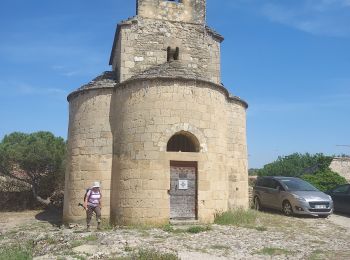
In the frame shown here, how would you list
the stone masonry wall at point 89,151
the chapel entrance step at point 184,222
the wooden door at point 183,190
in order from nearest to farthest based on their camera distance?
the chapel entrance step at point 184,222 → the wooden door at point 183,190 → the stone masonry wall at point 89,151

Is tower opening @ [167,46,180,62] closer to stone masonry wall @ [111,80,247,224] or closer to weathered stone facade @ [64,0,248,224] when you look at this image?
weathered stone facade @ [64,0,248,224]

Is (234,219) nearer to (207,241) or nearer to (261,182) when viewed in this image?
(207,241)

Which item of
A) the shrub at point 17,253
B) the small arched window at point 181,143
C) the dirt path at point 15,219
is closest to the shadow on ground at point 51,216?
the dirt path at point 15,219

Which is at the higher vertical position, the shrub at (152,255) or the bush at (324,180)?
the bush at (324,180)

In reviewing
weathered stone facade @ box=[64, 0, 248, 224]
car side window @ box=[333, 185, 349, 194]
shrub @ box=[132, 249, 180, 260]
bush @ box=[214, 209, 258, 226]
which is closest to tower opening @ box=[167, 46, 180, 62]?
weathered stone facade @ box=[64, 0, 248, 224]

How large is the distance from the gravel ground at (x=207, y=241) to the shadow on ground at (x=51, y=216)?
1.39 metres

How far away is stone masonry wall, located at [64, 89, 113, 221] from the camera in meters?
12.9

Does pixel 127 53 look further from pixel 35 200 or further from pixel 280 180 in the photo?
pixel 35 200

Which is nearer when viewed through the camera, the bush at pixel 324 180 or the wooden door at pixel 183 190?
the wooden door at pixel 183 190

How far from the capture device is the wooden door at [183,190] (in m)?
12.1

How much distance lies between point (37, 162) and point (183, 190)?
9.47 m

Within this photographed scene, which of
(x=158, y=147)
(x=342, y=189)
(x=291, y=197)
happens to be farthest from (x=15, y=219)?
(x=342, y=189)

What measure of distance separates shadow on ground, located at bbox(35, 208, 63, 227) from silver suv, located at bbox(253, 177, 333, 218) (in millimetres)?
8284

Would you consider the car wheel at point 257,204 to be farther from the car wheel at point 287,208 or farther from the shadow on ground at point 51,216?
the shadow on ground at point 51,216
